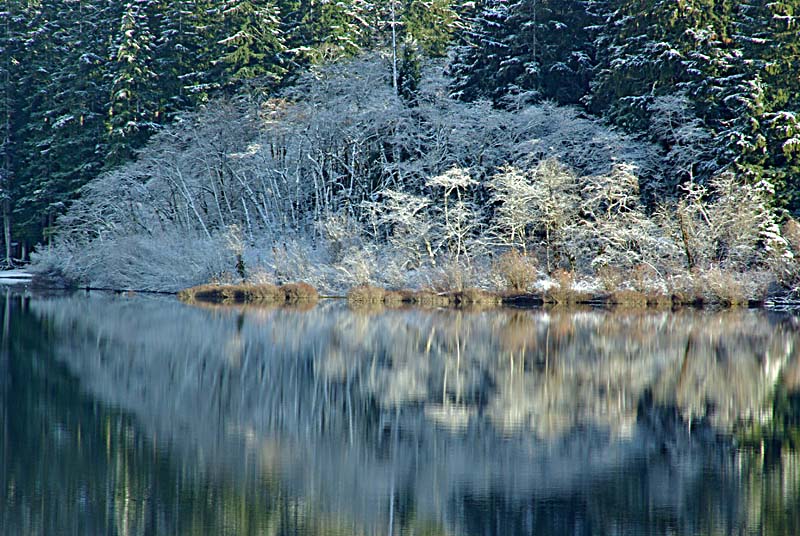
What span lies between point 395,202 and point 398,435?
1130 inches

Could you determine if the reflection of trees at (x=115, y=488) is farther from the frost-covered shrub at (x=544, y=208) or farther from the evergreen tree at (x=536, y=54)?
the evergreen tree at (x=536, y=54)

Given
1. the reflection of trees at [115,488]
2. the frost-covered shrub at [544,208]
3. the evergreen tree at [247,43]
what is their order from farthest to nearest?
the evergreen tree at [247,43] < the frost-covered shrub at [544,208] < the reflection of trees at [115,488]

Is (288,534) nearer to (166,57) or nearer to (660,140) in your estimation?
(660,140)

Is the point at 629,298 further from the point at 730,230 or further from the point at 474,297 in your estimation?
the point at 474,297

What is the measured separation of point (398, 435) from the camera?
12.0 m

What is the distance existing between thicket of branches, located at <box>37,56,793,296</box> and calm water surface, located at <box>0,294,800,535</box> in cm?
1447

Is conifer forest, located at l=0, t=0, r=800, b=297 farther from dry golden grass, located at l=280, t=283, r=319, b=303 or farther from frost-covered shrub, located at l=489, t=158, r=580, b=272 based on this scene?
dry golden grass, located at l=280, t=283, r=319, b=303

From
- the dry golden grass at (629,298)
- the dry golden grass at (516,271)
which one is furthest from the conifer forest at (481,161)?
the dry golden grass at (629,298)

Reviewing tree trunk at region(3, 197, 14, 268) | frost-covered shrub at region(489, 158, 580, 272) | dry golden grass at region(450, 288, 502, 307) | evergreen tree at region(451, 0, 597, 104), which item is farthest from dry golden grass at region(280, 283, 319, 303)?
tree trunk at region(3, 197, 14, 268)

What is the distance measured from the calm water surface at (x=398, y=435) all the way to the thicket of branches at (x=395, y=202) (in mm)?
14470

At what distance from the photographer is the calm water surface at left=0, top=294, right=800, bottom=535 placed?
342 inches

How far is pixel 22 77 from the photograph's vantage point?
65.4 m

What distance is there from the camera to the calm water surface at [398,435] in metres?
8.69

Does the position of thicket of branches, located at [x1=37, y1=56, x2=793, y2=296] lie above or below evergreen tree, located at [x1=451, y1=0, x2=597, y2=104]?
below
